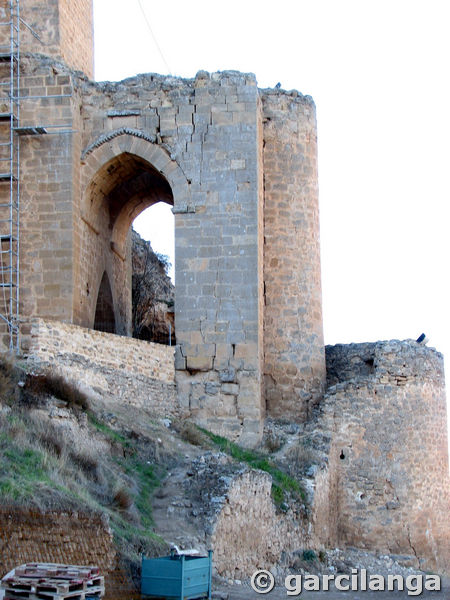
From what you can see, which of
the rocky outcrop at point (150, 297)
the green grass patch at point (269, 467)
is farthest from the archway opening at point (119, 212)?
the green grass patch at point (269, 467)

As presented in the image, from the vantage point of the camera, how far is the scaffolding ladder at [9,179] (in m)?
18.2

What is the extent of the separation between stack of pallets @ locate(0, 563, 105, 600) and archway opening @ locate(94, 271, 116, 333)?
35.3ft

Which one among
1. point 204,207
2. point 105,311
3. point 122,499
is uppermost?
point 204,207

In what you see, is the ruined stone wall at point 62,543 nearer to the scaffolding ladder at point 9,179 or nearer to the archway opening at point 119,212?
the scaffolding ladder at point 9,179

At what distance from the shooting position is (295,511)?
15.8m

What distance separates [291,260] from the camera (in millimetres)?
19266

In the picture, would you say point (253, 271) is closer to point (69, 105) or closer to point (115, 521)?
point (69, 105)

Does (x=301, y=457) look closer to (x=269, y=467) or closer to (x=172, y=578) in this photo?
(x=269, y=467)

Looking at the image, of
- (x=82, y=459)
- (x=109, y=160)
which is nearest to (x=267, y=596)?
(x=82, y=459)

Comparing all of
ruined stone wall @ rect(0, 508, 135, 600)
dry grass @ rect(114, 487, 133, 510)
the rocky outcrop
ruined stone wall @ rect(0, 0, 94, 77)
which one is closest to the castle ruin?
→ ruined stone wall @ rect(0, 0, 94, 77)

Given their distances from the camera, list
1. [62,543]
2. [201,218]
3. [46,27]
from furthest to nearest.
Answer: [46,27]
[201,218]
[62,543]

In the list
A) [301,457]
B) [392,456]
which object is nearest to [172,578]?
[301,457]

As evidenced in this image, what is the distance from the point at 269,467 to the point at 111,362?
10.0 ft

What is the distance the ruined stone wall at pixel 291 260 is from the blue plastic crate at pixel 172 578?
302 inches
